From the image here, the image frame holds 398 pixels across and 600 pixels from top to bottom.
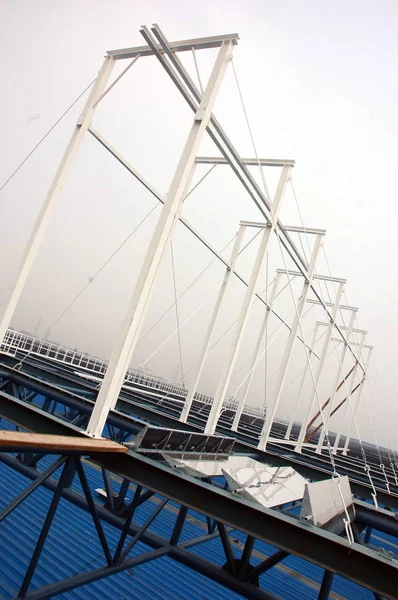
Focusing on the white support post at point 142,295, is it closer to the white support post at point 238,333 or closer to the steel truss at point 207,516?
the steel truss at point 207,516

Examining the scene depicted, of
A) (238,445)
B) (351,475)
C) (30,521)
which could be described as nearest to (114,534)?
(30,521)

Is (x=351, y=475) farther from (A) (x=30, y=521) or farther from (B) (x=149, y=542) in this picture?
(A) (x=30, y=521)

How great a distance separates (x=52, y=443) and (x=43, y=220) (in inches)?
154

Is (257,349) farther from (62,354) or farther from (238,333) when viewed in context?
(62,354)

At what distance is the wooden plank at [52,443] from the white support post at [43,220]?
8.91 feet

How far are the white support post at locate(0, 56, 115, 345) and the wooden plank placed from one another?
Answer: 272cm

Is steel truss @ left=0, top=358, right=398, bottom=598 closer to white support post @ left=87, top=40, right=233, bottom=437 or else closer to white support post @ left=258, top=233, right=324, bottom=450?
white support post @ left=87, top=40, right=233, bottom=437

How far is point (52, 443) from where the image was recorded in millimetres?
4266

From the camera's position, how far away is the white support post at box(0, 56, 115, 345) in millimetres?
6820

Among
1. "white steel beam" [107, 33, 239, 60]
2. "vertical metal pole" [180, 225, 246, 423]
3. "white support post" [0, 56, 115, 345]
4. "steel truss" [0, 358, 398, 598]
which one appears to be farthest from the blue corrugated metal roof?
"white steel beam" [107, 33, 239, 60]

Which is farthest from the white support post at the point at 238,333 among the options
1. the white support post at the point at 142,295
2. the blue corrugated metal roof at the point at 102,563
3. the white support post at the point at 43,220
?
the white support post at the point at 43,220

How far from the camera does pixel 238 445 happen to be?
10.9 metres

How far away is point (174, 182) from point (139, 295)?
170 cm

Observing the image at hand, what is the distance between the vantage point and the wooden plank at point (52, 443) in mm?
3875
